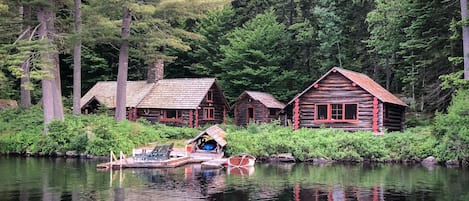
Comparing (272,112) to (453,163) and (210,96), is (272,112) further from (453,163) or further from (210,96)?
(453,163)

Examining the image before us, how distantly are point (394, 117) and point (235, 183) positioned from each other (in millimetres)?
19962

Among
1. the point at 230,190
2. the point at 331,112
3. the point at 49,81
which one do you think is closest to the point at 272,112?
the point at 331,112

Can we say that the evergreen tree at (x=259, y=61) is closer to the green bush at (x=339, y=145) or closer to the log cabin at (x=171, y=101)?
the log cabin at (x=171, y=101)

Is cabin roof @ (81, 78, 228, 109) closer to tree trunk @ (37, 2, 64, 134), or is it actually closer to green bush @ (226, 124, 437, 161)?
tree trunk @ (37, 2, 64, 134)

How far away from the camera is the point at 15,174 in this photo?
2153 cm

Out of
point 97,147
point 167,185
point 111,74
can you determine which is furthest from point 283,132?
point 111,74

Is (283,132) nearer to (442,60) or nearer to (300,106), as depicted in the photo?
(300,106)

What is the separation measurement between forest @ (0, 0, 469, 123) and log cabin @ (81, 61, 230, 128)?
6.65ft

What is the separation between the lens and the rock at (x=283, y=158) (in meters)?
29.2

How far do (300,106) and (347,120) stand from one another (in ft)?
11.2

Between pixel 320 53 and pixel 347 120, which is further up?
pixel 320 53

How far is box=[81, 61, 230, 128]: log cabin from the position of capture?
3978 cm

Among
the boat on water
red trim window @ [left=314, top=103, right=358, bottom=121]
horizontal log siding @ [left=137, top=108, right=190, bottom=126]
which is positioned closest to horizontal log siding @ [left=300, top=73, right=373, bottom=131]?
red trim window @ [left=314, top=103, right=358, bottom=121]

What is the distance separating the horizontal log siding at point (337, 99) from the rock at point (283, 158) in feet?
21.7
